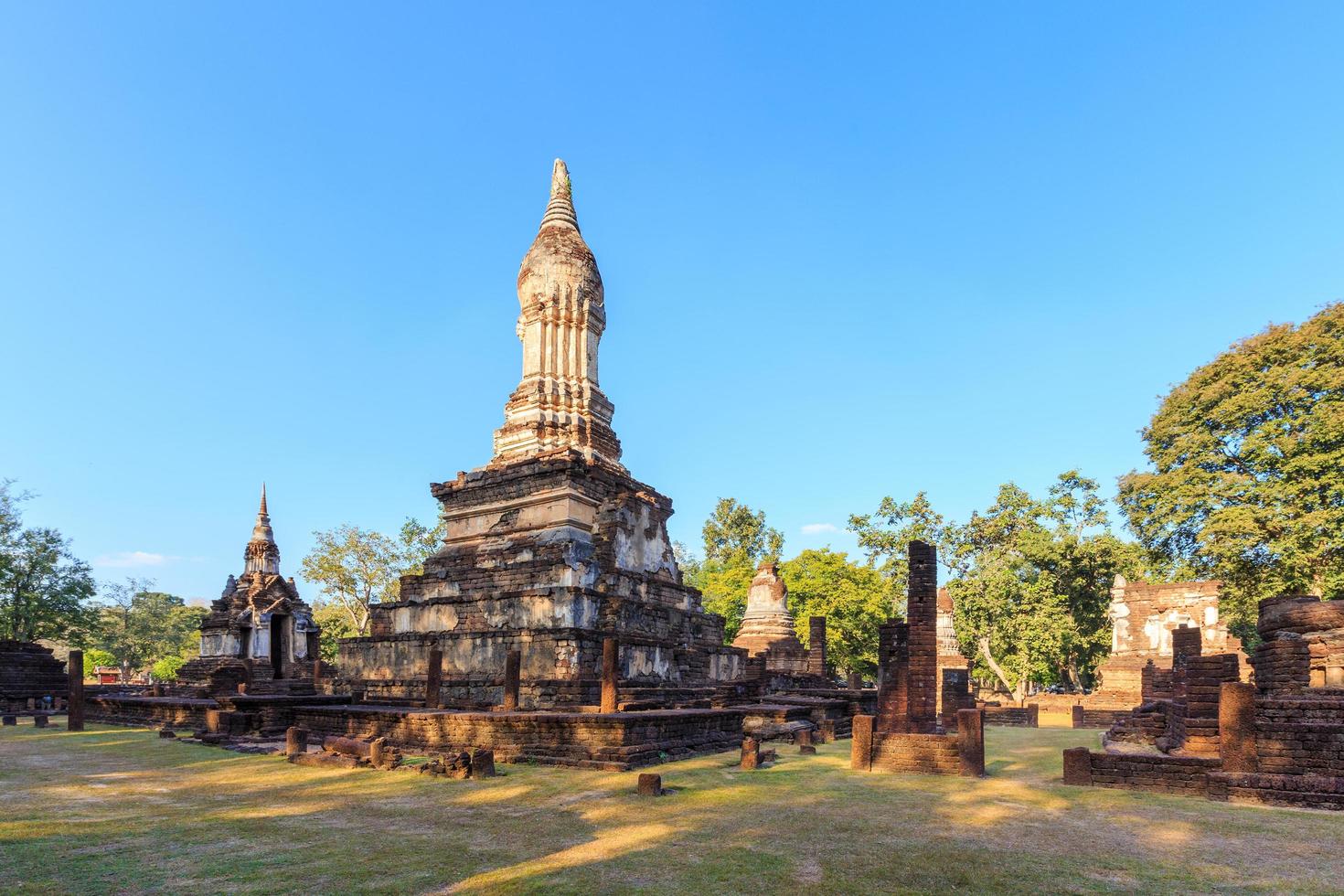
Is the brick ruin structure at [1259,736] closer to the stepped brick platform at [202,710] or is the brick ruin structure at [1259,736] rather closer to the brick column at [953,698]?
the brick column at [953,698]

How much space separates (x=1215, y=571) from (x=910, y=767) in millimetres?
23107

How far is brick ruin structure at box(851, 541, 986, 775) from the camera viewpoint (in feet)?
41.2

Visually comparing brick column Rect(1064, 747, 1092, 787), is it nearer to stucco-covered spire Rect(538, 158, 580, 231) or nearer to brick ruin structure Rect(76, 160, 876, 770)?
brick ruin structure Rect(76, 160, 876, 770)

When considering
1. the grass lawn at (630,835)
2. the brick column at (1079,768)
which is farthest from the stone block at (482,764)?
the brick column at (1079,768)

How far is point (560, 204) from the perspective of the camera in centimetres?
2622

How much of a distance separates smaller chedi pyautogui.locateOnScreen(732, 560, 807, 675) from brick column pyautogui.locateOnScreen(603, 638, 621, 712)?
15337 mm

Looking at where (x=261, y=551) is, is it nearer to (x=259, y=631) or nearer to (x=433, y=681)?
(x=259, y=631)

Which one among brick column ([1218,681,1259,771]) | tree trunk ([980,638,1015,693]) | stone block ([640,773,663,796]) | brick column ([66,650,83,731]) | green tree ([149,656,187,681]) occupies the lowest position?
green tree ([149,656,187,681])

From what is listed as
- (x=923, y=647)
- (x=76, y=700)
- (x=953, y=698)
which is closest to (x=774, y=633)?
(x=953, y=698)

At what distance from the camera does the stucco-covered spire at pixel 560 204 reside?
25927 millimetres

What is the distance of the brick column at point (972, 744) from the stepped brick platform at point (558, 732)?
4.71 metres

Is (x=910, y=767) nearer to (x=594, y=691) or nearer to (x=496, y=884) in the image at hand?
(x=594, y=691)

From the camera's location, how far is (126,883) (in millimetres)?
6371

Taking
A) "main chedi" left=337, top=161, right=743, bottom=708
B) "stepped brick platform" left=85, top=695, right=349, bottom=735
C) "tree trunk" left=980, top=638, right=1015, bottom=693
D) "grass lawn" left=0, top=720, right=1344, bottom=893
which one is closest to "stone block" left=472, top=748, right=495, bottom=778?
"grass lawn" left=0, top=720, right=1344, bottom=893
